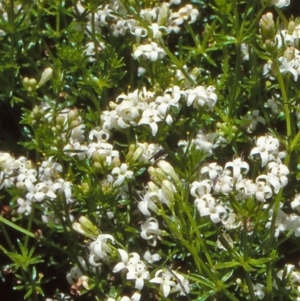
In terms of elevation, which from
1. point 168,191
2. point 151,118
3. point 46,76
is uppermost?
point 46,76

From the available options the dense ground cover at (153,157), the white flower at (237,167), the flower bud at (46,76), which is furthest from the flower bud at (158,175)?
the flower bud at (46,76)

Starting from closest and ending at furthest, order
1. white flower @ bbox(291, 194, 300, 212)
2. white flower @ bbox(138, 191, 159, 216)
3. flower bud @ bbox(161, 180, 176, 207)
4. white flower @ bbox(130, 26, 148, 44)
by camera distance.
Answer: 1. flower bud @ bbox(161, 180, 176, 207)
2. white flower @ bbox(138, 191, 159, 216)
3. white flower @ bbox(291, 194, 300, 212)
4. white flower @ bbox(130, 26, 148, 44)

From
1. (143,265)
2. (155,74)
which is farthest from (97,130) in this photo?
(143,265)

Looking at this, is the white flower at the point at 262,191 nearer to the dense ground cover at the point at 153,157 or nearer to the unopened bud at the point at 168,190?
the dense ground cover at the point at 153,157

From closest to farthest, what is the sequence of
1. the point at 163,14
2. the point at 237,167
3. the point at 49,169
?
the point at 237,167
the point at 49,169
the point at 163,14

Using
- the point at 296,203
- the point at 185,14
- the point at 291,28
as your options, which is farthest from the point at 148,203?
the point at 185,14

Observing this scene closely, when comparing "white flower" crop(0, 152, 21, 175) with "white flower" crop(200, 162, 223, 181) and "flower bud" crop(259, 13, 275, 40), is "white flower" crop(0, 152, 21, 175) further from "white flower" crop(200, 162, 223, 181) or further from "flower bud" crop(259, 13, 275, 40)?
"flower bud" crop(259, 13, 275, 40)

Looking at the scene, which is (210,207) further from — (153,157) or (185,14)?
(185,14)

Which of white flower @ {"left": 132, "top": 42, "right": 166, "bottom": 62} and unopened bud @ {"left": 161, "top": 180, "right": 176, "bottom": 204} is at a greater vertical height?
white flower @ {"left": 132, "top": 42, "right": 166, "bottom": 62}

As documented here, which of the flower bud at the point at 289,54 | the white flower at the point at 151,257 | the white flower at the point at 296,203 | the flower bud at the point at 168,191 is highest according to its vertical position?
the flower bud at the point at 289,54

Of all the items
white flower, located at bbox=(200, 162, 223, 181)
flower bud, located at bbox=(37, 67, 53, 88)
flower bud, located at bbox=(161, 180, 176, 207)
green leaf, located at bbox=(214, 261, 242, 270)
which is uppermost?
flower bud, located at bbox=(37, 67, 53, 88)

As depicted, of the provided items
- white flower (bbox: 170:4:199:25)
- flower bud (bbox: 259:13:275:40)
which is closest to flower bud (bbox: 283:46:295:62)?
flower bud (bbox: 259:13:275:40)

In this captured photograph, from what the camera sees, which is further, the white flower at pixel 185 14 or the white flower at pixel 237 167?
the white flower at pixel 185 14
